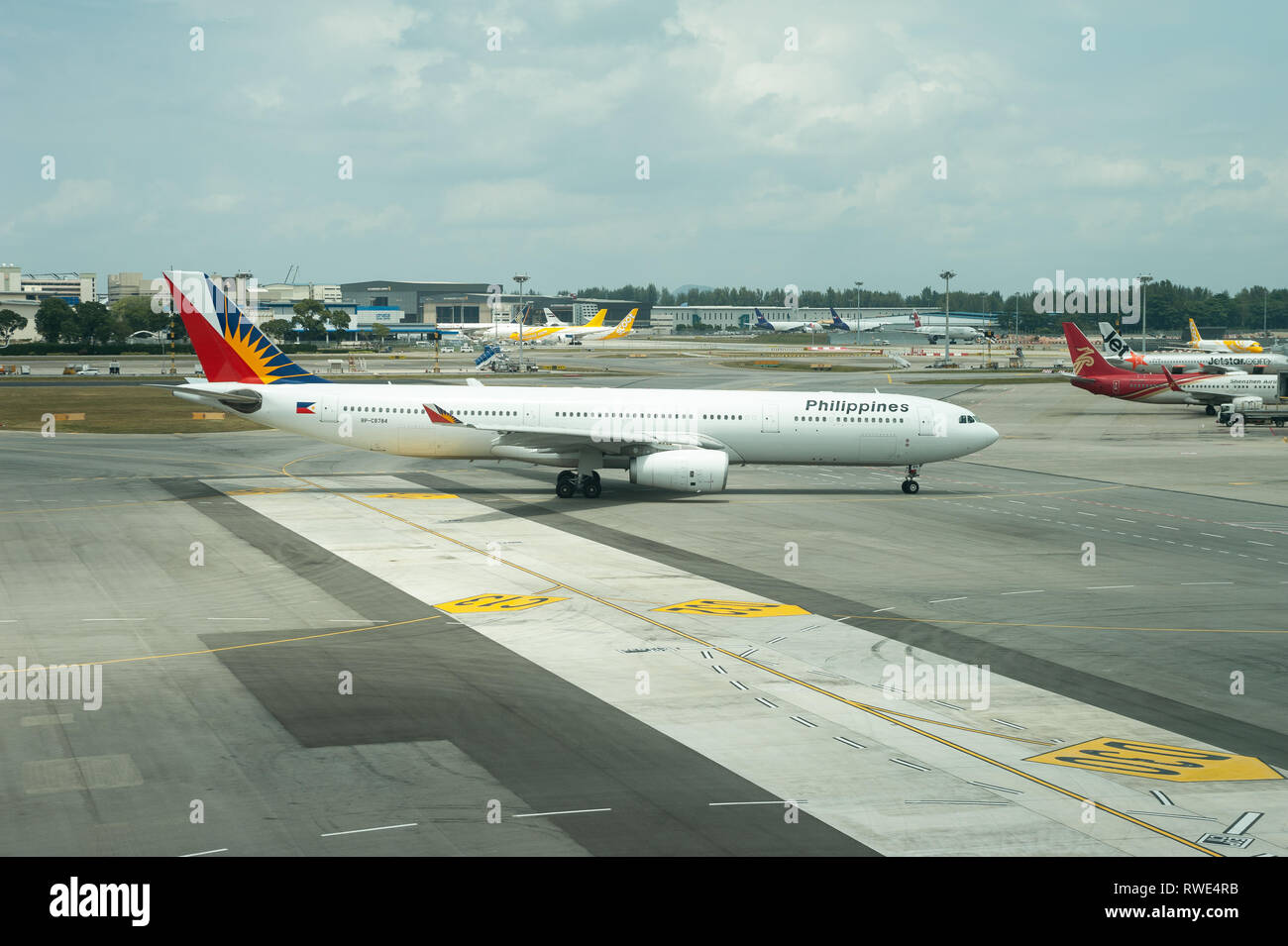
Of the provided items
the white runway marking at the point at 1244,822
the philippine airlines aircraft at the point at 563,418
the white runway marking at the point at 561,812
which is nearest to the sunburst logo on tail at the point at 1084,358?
the philippine airlines aircraft at the point at 563,418

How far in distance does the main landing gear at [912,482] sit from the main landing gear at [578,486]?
47.2 ft

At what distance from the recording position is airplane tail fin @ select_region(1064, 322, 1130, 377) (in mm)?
91000

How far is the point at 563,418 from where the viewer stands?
49.2m

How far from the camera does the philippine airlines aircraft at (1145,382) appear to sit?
86.5 meters

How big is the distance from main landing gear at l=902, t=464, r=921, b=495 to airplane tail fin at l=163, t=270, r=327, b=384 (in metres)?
27.5

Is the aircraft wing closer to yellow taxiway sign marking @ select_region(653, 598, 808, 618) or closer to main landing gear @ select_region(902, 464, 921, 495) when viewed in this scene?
main landing gear @ select_region(902, 464, 921, 495)

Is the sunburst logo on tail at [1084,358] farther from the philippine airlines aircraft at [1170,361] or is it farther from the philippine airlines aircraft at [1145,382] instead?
the philippine airlines aircraft at [1170,361]

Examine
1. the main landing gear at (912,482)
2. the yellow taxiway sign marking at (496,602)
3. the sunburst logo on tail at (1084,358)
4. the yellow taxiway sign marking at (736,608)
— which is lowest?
the yellow taxiway sign marking at (736,608)

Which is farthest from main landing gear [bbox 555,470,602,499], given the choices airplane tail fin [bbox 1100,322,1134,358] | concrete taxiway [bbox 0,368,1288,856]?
airplane tail fin [bbox 1100,322,1134,358]

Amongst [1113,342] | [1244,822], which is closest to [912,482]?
[1244,822]

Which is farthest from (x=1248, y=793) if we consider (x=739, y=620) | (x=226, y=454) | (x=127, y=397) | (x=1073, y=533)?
(x=127, y=397)

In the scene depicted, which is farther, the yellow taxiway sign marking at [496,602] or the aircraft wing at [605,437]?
the aircraft wing at [605,437]
